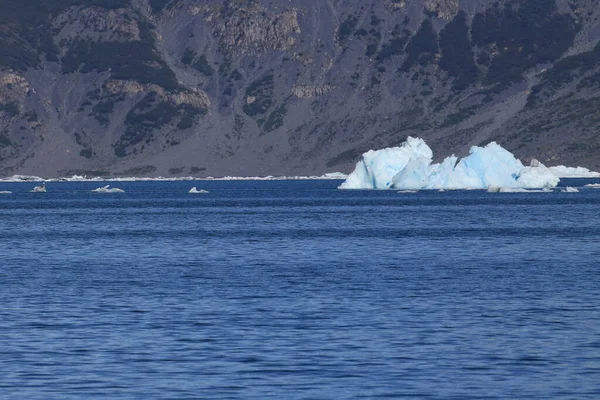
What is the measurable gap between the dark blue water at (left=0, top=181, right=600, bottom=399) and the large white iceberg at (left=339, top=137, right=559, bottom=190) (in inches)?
3369

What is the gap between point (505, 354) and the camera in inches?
1469

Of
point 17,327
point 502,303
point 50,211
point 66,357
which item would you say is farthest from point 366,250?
point 50,211

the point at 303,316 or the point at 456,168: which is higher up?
the point at 456,168

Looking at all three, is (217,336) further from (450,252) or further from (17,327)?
(450,252)

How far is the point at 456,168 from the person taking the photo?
195 metres

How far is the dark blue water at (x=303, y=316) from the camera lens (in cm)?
3378

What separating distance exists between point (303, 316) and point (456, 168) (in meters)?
151

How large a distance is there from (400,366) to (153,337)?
30.2ft

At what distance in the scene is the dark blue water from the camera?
33781 millimetres

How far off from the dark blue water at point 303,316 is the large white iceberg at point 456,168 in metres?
85.6

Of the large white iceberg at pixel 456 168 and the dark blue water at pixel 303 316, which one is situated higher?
the large white iceberg at pixel 456 168

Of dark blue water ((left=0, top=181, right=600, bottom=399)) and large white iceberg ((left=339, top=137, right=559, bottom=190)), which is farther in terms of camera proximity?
large white iceberg ((left=339, top=137, right=559, bottom=190))

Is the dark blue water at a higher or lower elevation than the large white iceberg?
lower

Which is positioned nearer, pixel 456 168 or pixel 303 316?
pixel 303 316
